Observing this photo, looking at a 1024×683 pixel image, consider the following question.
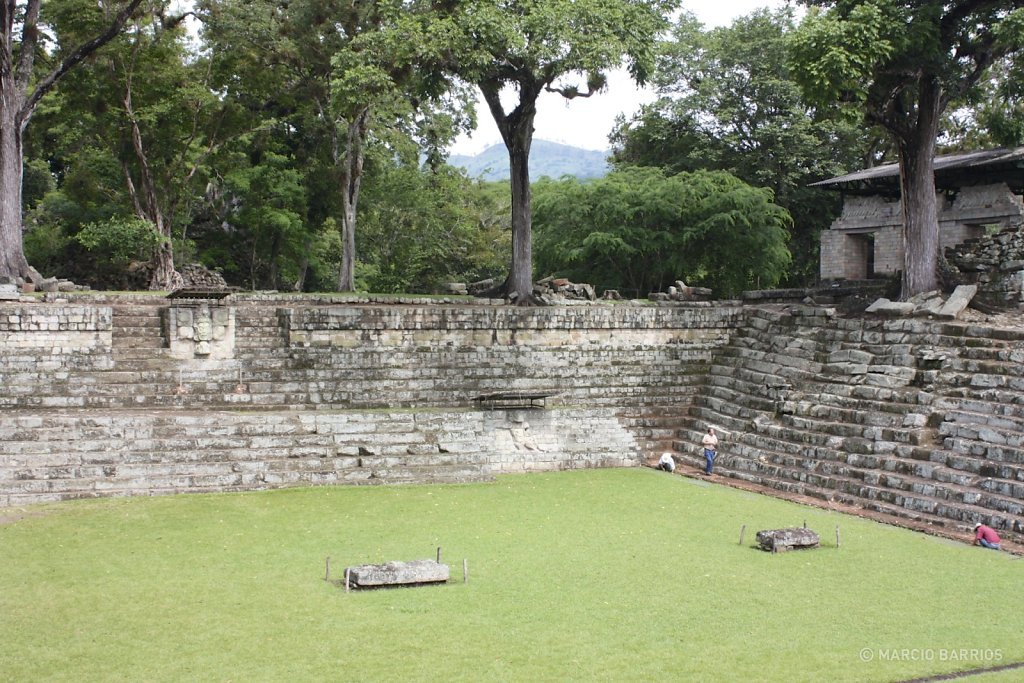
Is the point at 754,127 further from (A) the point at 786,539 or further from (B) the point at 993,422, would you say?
(A) the point at 786,539

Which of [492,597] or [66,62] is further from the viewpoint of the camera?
[66,62]

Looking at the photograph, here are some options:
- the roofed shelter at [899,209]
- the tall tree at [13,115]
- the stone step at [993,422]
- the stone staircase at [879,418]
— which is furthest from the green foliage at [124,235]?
the stone step at [993,422]

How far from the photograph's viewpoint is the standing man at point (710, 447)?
16.9 m

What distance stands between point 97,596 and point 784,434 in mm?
11734

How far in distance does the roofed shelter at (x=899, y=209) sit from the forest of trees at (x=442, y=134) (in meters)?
1.01

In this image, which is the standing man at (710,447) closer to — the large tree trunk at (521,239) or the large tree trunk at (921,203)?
the large tree trunk at (921,203)

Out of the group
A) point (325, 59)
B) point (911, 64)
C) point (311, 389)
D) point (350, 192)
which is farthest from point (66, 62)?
point (911, 64)

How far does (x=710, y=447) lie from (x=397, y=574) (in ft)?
28.7

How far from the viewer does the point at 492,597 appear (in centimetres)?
Result: 950

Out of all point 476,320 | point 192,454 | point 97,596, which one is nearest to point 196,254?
point 476,320

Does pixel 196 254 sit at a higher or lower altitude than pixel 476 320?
higher

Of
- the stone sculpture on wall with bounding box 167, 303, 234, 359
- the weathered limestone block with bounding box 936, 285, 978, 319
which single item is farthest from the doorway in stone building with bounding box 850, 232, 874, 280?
the stone sculpture on wall with bounding box 167, 303, 234, 359

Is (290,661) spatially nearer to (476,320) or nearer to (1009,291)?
(476,320)

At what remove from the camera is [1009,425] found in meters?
13.9
